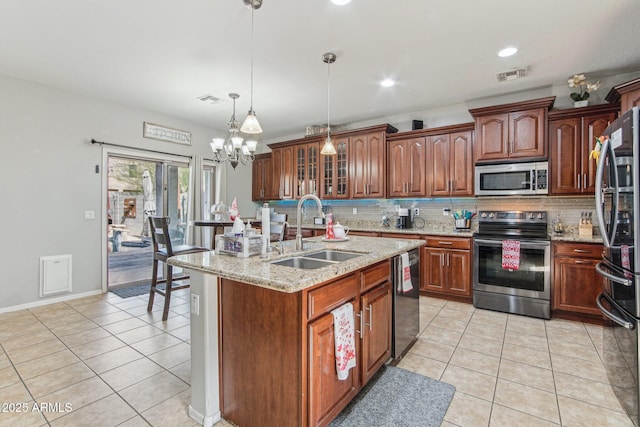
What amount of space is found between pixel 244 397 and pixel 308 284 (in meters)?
0.83

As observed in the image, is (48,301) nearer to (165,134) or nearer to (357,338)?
(165,134)

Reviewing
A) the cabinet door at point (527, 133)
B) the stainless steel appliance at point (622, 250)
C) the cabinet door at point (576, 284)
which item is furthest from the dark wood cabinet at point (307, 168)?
the stainless steel appliance at point (622, 250)

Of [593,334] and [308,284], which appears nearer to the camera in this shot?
[308,284]

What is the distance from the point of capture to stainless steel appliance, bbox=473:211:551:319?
341 cm

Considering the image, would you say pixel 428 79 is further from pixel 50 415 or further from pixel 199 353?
pixel 50 415

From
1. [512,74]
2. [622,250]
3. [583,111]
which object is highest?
[512,74]

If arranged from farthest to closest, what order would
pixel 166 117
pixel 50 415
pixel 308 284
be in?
pixel 166 117, pixel 50 415, pixel 308 284

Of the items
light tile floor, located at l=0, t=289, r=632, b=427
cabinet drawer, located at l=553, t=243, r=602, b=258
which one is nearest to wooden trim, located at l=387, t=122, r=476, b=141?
cabinet drawer, located at l=553, t=243, r=602, b=258

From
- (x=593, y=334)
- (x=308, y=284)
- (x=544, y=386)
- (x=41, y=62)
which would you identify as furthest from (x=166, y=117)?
(x=593, y=334)

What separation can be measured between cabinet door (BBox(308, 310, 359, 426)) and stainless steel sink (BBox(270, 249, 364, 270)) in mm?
524

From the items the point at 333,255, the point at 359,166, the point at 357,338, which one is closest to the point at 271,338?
the point at 357,338

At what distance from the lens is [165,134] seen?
5.06 m

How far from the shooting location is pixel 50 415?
6.07ft

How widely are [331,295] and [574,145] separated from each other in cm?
359
